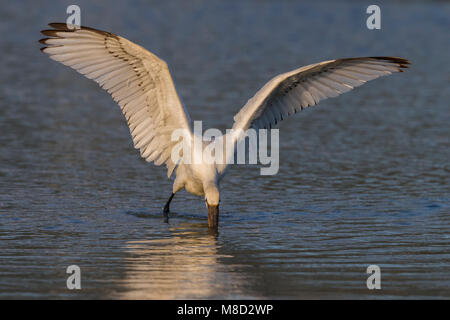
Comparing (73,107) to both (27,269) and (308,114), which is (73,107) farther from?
(27,269)

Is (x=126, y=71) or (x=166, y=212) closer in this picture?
(x=126, y=71)

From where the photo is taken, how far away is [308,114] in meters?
19.9

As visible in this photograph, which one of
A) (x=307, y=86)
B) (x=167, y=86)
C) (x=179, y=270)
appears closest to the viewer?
(x=179, y=270)

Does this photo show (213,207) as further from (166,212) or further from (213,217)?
(166,212)

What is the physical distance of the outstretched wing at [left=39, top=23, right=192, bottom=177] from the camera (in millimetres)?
11422

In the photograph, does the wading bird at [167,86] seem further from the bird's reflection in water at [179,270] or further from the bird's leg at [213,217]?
the bird's reflection in water at [179,270]

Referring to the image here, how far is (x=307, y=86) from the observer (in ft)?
40.4

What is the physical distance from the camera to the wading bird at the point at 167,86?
11.6 metres

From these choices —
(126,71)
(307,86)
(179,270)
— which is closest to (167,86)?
(126,71)

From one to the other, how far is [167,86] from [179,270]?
2828 millimetres

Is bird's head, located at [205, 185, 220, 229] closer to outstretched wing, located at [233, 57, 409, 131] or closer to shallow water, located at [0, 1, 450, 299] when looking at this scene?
shallow water, located at [0, 1, 450, 299]

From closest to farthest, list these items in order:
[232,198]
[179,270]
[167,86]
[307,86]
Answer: [179,270]
[167,86]
[307,86]
[232,198]

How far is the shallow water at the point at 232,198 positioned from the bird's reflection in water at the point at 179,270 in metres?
0.02

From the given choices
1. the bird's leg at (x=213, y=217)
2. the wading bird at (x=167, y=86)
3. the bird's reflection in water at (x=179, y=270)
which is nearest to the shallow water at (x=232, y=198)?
the bird's reflection in water at (x=179, y=270)
